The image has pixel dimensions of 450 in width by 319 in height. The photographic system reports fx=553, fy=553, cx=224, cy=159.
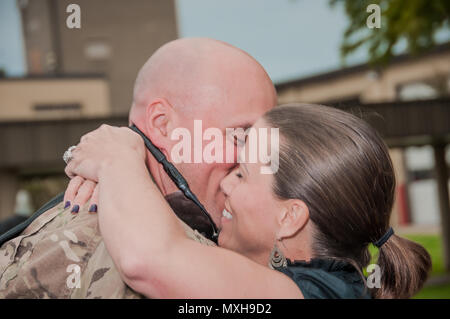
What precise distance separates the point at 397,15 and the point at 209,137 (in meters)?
4.82

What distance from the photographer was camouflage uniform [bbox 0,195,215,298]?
4.00 ft

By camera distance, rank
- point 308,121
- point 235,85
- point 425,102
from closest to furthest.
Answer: point 308,121
point 235,85
point 425,102

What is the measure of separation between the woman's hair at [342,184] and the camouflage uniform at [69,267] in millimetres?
291

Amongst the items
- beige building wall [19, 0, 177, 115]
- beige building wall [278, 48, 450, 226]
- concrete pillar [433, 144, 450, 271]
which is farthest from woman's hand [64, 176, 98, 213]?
concrete pillar [433, 144, 450, 271]

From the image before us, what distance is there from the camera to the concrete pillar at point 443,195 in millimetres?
9172

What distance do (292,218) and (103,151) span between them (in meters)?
0.49

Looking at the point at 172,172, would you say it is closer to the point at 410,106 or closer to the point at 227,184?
the point at 227,184

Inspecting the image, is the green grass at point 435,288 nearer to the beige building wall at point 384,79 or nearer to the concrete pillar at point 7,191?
the beige building wall at point 384,79

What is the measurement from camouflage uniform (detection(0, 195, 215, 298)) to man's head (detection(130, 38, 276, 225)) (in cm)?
31

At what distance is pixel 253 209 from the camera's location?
54.5 inches

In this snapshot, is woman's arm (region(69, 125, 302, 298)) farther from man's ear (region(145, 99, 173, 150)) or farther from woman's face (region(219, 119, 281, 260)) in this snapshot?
man's ear (region(145, 99, 173, 150))

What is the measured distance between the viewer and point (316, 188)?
1306 millimetres

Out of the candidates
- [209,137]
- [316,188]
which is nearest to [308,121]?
[316,188]
